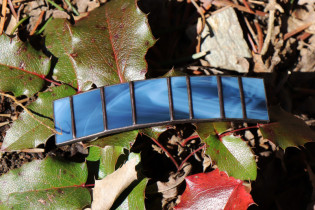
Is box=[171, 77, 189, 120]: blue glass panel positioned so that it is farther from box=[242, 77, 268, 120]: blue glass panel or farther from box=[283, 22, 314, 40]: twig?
box=[283, 22, 314, 40]: twig

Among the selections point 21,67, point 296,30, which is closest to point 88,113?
point 21,67

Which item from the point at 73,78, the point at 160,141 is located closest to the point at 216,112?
the point at 160,141

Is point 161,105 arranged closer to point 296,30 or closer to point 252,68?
point 252,68

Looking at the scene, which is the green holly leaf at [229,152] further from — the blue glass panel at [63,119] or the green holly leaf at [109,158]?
the blue glass panel at [63,119]

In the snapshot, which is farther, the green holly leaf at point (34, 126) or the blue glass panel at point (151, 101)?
the green holly leaf at point (34, 126)

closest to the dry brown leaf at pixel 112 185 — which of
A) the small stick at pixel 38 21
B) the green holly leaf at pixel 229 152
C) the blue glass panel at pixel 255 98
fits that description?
the green holly leaf at pixel 229 152

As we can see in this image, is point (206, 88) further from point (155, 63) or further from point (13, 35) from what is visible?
point (13, 35)

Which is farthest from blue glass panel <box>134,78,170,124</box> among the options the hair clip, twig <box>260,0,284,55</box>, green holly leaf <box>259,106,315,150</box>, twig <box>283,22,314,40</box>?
twig <box>283,22,314,40</box>
